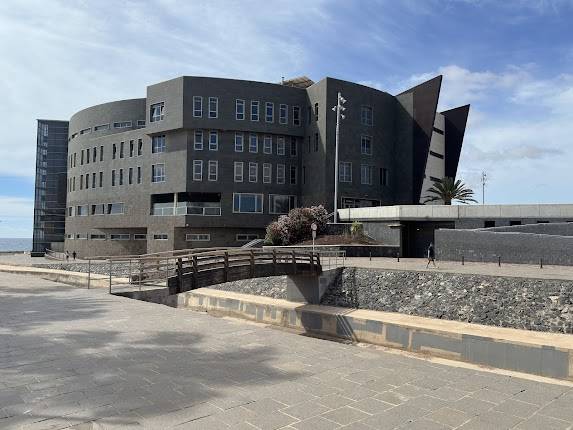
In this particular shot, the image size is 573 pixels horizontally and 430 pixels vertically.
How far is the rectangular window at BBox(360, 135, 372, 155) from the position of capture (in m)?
47.7

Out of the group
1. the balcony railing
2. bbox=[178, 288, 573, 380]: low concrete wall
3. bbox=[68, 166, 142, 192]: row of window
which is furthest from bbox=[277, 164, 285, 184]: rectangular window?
bbox=[178, 288, 573, 380]: low concrete wall

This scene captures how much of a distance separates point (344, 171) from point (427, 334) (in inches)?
1258

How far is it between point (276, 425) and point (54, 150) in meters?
85.7

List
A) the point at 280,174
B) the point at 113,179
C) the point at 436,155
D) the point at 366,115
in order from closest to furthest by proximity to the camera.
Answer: the point at 280,174 → the point at 366,115 → the point at 113,179 → the point at 436,155

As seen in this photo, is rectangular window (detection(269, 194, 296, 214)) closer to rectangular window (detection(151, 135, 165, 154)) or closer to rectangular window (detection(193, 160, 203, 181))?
rectangular window (detection(193, 160, 203, 181))

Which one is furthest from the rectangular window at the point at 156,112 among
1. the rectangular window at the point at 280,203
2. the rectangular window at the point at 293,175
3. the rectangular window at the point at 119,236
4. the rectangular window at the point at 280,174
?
the rectangular window at the point at 293,175

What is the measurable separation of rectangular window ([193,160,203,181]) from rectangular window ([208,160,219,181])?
2.92ft

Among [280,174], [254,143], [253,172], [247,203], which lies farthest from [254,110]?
[247,203]

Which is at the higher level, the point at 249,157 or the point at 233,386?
the point at 249,157

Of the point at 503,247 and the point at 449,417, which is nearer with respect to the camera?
the point at 449,417

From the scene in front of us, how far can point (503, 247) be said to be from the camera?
26859mm

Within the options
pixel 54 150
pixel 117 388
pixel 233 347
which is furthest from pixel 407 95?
pixel 54 150

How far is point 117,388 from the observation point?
740cm

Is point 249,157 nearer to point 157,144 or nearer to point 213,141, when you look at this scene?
point 213,141
